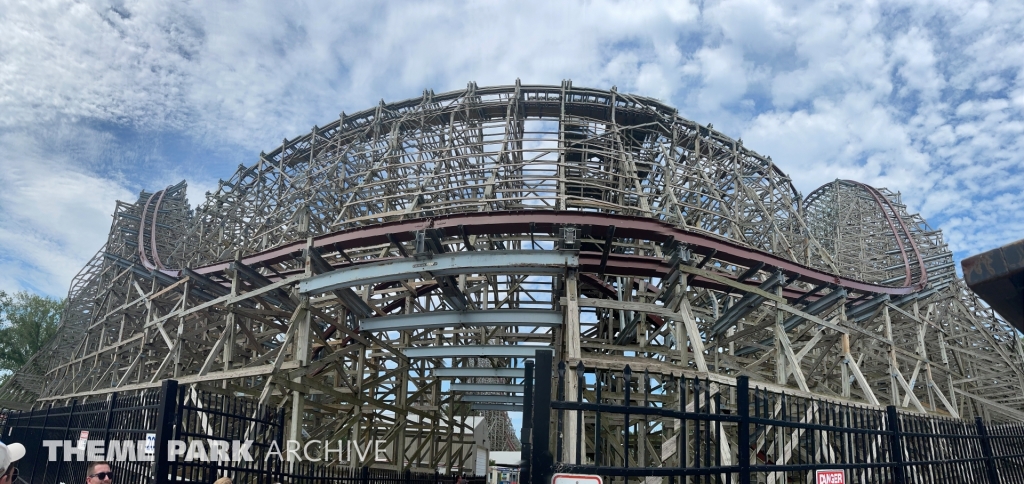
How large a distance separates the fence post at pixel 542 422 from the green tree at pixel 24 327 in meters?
52.7

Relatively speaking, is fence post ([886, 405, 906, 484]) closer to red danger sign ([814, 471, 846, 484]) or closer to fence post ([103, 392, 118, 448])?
red danger sign ([814, 471, 846, 484])

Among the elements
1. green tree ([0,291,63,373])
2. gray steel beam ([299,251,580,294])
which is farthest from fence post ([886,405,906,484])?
green tree ([0,291,63,373])

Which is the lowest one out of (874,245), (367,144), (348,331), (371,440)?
(371,440)

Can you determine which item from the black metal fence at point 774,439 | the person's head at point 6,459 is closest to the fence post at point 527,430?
the black metal fence at point 774,439

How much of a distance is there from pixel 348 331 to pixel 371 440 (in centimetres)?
374

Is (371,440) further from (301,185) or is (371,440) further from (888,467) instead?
(888,467)

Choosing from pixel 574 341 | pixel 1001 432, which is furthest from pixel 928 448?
pixel 574 341

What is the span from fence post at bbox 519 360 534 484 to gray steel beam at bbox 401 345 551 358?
34.3 feet

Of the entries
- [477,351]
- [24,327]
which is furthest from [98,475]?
[24,327]

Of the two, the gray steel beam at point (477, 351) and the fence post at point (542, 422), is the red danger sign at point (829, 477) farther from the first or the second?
the gray steel beam at point (477, 351)

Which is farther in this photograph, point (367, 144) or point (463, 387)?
point (367, 144)

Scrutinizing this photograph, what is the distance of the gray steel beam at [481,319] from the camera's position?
1369 centimetres

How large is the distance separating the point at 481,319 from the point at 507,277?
8247 millimetres

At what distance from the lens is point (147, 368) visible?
25078 mm
